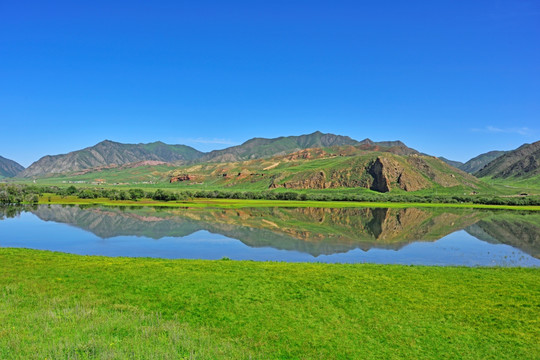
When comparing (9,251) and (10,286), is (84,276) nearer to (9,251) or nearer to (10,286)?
(10,286)

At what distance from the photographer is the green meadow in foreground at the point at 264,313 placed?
14531 mm

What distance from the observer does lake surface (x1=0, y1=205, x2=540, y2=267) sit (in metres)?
42.7

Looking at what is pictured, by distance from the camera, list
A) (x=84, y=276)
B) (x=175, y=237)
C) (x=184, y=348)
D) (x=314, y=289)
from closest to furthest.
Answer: (x=184, y=348), (x=314, y=289), (x=84, y=276), (x=175, y=237)

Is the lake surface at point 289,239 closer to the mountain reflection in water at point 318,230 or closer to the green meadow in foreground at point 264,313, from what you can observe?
the mountain reflection in water at point 318,230

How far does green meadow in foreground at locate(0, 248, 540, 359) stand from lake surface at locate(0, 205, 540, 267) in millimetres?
14882

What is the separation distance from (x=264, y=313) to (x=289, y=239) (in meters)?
37.5

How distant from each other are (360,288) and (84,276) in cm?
1926

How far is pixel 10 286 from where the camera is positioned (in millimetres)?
22219

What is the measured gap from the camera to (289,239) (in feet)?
182

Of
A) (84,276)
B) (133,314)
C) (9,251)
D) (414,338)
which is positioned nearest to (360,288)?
(414,338)

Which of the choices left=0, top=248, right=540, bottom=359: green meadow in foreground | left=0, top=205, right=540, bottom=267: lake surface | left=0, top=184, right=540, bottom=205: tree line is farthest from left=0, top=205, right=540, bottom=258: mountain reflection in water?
left=0, top=184, right=540, bottom=205: tree line

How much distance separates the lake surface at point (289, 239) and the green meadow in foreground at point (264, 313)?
48.8ft

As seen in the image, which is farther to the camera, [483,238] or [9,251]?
[483,238]

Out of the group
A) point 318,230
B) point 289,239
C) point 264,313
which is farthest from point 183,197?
point 264,313
